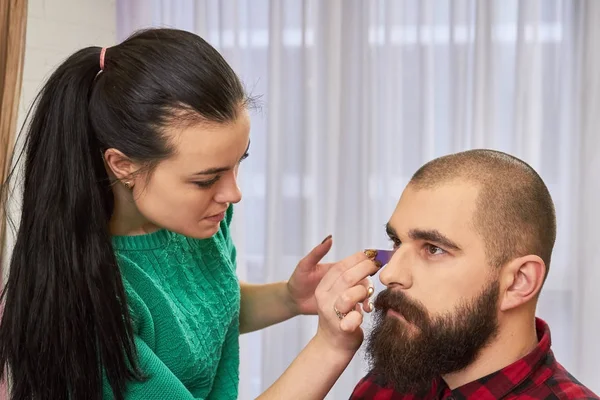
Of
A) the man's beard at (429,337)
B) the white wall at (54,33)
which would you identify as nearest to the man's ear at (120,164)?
the man's beard at (429,337)

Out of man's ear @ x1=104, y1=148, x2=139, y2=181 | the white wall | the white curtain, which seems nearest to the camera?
man's ear @ x1=104, y1=148, x2=139, y2=181

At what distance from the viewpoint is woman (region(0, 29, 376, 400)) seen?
56.1 inches

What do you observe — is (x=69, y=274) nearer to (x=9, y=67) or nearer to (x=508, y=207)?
(x=508, y=207)

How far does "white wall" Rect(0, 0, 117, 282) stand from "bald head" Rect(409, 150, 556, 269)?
164cm

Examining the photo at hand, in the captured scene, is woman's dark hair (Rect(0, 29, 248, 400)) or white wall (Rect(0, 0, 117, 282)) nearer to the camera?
woman's dark hair (Rect(0, 29, 248, 400))

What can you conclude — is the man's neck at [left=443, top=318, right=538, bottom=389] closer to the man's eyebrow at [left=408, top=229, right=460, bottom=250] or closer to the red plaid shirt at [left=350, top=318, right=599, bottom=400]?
the red plaid shirt at [left=350, top=318, right=599, bottom=400]

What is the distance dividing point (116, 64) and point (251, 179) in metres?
1.92

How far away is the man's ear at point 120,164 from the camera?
1472mm

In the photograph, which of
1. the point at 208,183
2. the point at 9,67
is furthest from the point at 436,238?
the point at 9,67

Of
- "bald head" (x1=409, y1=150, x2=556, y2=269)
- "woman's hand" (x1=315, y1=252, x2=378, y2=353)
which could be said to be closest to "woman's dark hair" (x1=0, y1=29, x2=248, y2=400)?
"woman's hand" (x1=315, y1=252, x2=378, y2=353)

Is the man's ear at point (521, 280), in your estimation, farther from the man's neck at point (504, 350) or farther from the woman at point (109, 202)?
the woman at point (109, 202)

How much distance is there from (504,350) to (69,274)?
773 mm

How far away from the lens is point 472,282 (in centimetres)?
143

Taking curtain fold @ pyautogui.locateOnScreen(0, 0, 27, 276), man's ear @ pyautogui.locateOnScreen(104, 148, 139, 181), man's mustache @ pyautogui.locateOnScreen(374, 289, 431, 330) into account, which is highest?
curtain fold @ pyautogui.locateOnScreen(0, 0, 27, 276)
